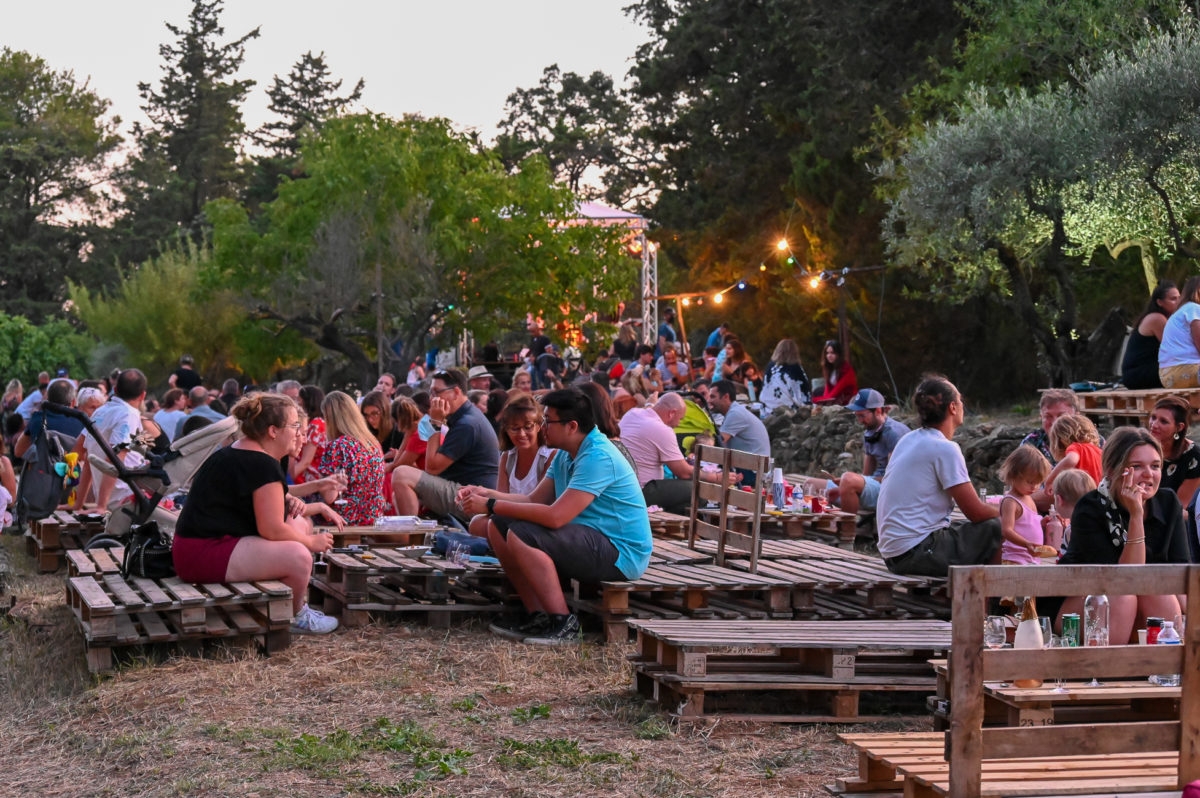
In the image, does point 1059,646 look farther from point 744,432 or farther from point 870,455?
point 744,432

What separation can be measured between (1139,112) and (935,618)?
11447 millimetres

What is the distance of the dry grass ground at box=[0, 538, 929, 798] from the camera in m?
5.44

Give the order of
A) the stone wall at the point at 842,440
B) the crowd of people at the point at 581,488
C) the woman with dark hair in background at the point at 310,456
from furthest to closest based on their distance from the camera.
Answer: the stone wall at the point at 842,440 < the woman with dark hair in background at the point at 310,456 < the crowd of people at the point at 581,488

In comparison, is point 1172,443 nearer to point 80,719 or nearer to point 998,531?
point 998,531

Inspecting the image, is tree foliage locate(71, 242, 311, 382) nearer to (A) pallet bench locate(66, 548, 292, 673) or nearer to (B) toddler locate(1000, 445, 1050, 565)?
(A) pallet bench locate(66, 548, 292, 673)

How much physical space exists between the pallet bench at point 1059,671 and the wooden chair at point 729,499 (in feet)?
12.7

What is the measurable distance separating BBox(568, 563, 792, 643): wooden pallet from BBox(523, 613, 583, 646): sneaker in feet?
0.52

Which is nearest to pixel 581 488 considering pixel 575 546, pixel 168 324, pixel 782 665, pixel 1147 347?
pixel 575 546

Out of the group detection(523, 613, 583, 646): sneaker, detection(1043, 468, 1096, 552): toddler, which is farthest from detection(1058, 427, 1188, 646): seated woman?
detection(523, 613, 583, 646): sneaker

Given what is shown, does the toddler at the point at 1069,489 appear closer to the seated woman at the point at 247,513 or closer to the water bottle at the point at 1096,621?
the water bottle at the point at 1096,621

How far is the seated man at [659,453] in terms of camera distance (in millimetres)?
11297

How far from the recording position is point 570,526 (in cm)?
777

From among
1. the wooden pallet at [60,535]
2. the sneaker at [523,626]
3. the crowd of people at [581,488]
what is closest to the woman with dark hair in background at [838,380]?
the crowd of people at [581,488]

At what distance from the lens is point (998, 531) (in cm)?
778
